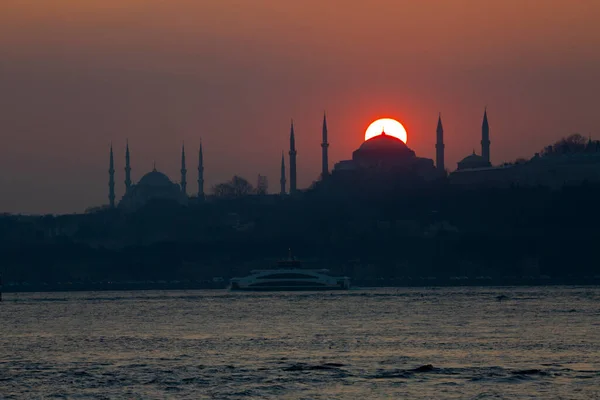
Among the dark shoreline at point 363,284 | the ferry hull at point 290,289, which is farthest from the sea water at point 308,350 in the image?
the dark shoreline at point 363,284

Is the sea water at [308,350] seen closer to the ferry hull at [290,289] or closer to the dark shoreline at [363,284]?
the ferry hull at [290,289]

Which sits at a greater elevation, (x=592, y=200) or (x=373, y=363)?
(x=592, y=200)

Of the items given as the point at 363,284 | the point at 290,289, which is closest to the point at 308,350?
the point at 290,289

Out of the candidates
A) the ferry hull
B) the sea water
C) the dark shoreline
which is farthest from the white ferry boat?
the sea water

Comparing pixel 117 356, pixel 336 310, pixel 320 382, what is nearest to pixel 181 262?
pixel 336 310

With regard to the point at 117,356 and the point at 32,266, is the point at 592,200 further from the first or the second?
the point at 117,356
